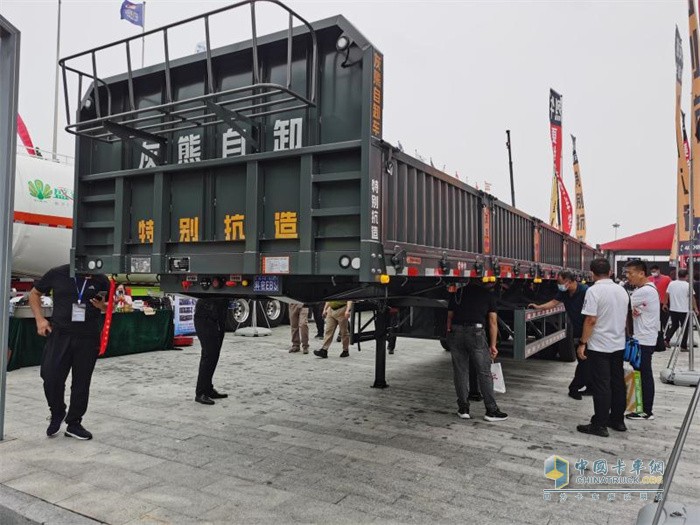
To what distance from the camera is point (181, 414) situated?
18.3ft

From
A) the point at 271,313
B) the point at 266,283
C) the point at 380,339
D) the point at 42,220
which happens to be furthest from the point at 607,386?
the point at 271,313

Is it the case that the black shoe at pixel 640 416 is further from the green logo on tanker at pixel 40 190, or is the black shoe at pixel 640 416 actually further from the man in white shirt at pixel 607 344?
the green logo on tanker at pixel 40 190

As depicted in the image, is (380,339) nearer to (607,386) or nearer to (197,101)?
(607,386)

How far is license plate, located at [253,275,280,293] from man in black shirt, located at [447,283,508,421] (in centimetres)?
240

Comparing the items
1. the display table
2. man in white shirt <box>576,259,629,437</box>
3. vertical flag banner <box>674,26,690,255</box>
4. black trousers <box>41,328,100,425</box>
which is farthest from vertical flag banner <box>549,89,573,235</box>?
black trousers <box>41,328,100,425</box>

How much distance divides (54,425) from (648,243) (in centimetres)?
2138

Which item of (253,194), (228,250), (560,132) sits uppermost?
(560,132)

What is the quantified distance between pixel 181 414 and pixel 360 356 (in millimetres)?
4588

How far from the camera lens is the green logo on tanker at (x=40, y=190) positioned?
29.1 feet

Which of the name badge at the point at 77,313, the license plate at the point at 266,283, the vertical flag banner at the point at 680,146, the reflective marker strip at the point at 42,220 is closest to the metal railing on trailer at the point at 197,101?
the license plate at the point at 266,283

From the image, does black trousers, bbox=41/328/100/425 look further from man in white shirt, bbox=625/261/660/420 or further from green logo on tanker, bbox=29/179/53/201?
man in white shirt, bbox=625/261/660/420

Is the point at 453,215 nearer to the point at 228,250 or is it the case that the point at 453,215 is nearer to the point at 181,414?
the point at 228,250

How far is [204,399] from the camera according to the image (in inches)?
237

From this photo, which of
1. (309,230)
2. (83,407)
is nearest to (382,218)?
(309,230)
